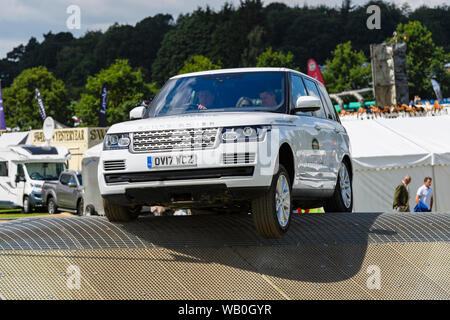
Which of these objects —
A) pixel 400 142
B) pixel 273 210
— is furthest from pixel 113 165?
pixel 400 142

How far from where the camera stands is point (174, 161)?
638 centimetres

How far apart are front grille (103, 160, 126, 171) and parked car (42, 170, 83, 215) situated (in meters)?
20.5

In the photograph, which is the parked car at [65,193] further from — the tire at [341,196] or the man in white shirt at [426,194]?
the tire at [341,196]

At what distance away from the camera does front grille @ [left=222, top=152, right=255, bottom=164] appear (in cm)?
632

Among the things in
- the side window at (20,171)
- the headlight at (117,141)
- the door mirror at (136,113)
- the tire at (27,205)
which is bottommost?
the tire at (27,205)

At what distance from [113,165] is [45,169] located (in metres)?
26.8

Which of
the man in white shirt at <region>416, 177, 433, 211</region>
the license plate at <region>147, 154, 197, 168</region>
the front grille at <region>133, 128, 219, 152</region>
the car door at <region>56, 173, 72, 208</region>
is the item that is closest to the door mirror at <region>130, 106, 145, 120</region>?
the front grille at <region>133, 128, 219, 152</region>

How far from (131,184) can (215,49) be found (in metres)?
110

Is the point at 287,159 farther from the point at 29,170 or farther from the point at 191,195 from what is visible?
the point at 29,170

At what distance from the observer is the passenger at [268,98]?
7.51 metres

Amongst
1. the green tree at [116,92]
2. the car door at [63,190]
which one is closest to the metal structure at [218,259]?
the car door at [63,190]

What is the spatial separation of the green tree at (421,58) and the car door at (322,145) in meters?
65.0

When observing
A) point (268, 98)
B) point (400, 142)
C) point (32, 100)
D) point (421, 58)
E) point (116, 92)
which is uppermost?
point (421, 58)
